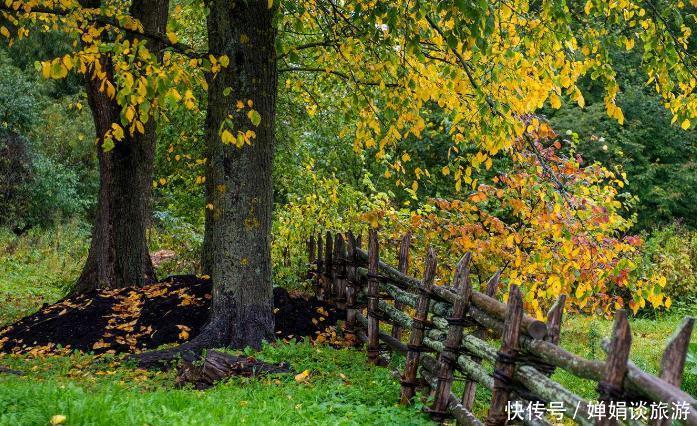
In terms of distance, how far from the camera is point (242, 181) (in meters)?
8.32

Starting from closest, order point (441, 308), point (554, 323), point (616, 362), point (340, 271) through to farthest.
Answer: point (616, 362)
point (554, 323)
point (441, 308)
point (340, 271)

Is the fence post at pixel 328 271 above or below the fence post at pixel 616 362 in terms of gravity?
below

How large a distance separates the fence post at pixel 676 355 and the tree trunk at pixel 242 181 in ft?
18.7

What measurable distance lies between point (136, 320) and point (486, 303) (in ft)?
19.7

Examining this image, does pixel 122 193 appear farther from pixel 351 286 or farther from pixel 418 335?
pixel 418 335

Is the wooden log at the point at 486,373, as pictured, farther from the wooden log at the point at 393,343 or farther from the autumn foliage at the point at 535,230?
the autumn foliage at the point at 535,230

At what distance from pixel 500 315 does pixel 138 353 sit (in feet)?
16.3

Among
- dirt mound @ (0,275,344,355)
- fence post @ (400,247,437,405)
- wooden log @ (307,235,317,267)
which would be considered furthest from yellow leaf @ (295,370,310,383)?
wooden log @ (307,235,317,267)

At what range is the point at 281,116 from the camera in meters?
14.9

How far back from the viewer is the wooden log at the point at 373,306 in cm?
849

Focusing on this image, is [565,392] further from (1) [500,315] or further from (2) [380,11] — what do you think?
(2) [380,11]

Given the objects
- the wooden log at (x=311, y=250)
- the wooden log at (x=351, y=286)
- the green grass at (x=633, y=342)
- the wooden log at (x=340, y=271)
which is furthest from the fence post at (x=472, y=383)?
the wooden log at (x=311, y=250)

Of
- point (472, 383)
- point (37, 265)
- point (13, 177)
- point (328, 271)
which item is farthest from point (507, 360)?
point (13, 177)

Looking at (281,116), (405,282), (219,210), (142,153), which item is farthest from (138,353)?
(281,116)
